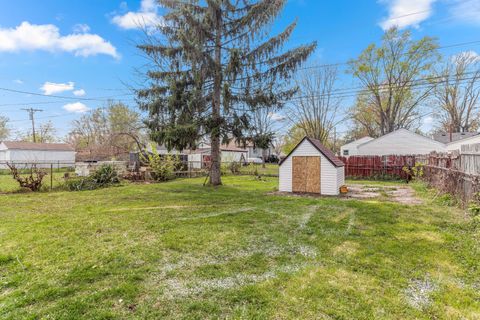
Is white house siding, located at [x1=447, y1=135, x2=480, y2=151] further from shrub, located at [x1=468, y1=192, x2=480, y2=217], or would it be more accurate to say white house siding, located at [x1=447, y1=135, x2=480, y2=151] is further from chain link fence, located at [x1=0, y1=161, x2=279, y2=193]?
chain link fence, located at [x1=0, y1=161, x2=279, y2=193]

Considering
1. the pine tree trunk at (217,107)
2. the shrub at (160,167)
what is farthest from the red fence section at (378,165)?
the shrub at (160,167)

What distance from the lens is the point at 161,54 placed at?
1091cm

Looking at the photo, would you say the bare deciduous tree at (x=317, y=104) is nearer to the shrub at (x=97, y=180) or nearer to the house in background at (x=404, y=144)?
the house in background at (x=404, y=144)

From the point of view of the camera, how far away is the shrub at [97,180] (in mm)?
10852

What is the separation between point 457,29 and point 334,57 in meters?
7.69

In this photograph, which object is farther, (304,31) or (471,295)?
(304,31)

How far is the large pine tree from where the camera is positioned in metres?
10.0

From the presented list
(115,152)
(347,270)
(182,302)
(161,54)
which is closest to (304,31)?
(161,54)

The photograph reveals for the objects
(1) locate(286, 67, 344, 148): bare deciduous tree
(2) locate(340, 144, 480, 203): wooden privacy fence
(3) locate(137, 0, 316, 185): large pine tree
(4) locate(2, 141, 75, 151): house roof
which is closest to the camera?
(2) locate(340, 144, 480, 203): wooden privacy fence

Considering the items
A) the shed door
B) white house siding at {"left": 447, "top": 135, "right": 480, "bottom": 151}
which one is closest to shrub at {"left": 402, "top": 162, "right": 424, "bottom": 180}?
white house siding at {"left": 447, "top": 135, "right": 480, "bottom": 151}

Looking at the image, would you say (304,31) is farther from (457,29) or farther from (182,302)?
(182,302)

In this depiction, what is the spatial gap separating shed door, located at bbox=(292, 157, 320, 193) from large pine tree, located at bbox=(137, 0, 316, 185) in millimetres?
2683

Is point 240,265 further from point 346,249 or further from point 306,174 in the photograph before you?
point 306,174

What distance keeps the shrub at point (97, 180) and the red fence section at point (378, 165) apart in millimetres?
13450
